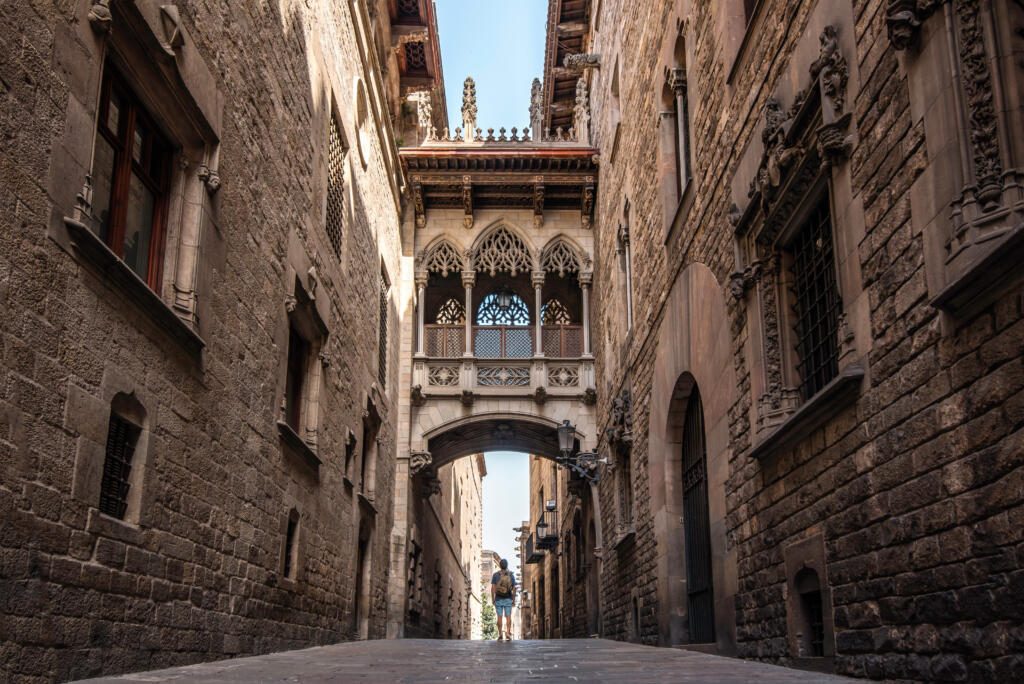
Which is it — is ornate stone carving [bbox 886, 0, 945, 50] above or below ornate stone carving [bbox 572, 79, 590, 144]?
below

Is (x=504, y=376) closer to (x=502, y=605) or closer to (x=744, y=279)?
(x=502, y=605)

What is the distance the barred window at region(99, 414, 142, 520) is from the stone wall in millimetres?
147

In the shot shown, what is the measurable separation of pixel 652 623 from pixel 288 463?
5.35 metres

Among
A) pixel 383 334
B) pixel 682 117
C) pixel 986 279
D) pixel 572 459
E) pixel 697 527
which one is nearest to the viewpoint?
pixel 986 279

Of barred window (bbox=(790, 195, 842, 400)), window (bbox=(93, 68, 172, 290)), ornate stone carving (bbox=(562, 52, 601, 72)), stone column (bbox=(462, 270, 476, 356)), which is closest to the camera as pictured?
window (bbox=(93, 68, 172, 290))

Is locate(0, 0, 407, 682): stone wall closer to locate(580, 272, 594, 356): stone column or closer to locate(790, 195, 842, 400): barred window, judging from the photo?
locate(790, 195, 842, 400): barred window

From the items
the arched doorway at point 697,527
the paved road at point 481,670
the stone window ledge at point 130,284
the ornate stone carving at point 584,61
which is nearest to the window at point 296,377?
the paved road at point 481,670

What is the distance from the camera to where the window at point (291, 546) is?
11.2 m

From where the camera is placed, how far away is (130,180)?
23.3 feet

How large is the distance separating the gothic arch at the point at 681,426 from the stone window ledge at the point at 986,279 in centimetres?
447

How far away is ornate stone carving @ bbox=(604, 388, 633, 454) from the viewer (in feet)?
51.9

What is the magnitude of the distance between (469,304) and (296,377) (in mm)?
9680

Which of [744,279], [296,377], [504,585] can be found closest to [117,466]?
[744,279]

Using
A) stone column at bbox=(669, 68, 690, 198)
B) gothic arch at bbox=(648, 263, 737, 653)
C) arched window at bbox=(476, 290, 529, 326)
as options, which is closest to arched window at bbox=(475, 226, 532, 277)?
arched window at bbox=(476, 290, 529, 326)
